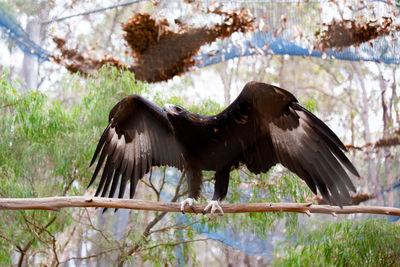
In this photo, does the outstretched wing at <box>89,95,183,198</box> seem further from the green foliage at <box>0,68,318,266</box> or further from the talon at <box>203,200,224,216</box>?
the green foliage at <box>0,68,318,266</box>

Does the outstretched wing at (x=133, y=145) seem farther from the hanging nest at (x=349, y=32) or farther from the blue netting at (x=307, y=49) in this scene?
the hanging nest at (x=349, y=32)

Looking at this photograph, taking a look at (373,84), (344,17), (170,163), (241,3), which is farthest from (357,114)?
(170,163)

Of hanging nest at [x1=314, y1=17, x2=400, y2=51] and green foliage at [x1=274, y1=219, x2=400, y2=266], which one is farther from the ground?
hanging nest at [x1=314, y1=17, x2=400, y2=51]

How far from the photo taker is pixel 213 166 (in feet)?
10.2

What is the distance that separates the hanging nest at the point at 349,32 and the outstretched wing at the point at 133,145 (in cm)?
288

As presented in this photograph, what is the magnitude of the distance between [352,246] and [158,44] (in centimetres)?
336

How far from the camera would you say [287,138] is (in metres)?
2.91

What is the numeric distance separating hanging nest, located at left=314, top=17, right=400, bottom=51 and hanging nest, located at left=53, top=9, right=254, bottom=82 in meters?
0.98

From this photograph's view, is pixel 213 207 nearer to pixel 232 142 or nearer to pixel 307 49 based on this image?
pixel 232 142

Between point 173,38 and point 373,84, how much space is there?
720cm

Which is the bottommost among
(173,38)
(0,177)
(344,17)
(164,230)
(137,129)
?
(164,230)

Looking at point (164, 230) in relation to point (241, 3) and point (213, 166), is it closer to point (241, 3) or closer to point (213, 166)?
point (213, 166)

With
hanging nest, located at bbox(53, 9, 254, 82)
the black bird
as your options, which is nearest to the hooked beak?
the black bird

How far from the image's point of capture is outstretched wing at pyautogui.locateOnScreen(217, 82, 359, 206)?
8.75 feet
